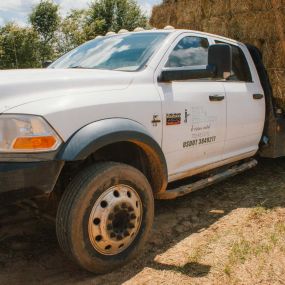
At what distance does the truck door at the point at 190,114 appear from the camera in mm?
3434

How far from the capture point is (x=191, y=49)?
396cm

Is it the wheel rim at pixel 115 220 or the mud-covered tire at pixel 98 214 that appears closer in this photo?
the mud-covered tire at pixel 98 214

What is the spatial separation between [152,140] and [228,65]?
3.01 ft

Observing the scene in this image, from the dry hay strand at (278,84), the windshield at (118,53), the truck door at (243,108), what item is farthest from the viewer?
the dry hay strand at (278,84)

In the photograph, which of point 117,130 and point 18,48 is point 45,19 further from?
point 117,130

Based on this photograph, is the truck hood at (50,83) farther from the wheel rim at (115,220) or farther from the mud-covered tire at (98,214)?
the wheel rim at (115,220)

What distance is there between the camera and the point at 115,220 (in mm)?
2926

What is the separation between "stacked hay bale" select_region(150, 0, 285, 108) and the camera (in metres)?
5.40

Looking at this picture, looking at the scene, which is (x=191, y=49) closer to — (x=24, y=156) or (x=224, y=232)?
(x=224, y=232)

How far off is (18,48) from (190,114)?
3146 cm

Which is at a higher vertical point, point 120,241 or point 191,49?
point 191,49

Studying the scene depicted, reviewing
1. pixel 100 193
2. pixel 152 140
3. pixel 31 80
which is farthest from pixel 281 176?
pixel 31 80

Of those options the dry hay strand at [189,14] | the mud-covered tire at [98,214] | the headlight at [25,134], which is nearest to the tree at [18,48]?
the dry hay strand at [189,14]

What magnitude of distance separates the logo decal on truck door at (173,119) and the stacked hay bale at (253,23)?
243 centimetres
